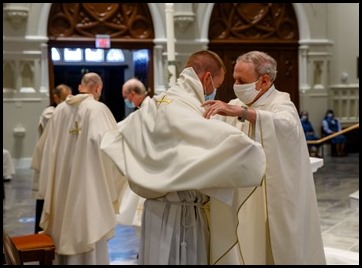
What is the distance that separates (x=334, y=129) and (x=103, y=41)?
5.48 m

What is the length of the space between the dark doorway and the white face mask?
11721 millimetres

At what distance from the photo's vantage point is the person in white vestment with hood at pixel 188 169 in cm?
251

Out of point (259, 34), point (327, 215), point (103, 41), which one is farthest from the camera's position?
point (259, 34)

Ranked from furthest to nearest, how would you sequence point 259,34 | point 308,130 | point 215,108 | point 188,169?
point 259,34 → point 308,130 → point 215,108 → point 188,169

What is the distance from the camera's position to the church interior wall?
1234cm

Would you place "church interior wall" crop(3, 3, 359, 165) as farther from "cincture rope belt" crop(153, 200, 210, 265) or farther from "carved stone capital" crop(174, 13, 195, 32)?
"cincture rope belt" crop(153, 200, 210, 265)

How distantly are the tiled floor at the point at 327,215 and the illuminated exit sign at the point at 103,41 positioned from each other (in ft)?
10.3

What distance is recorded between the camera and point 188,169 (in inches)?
101

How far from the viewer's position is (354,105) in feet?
48.6

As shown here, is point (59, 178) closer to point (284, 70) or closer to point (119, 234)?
point (119, 234)

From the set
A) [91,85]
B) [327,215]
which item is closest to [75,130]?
[91,85]

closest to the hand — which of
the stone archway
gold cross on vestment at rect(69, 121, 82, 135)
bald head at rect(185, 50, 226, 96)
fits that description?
bald head at rect(185, 50, 226, 96)

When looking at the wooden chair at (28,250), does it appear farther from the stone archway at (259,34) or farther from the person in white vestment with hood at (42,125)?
the stone archway at (259,34)

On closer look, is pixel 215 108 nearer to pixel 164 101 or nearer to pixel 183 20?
pixel 164 101
